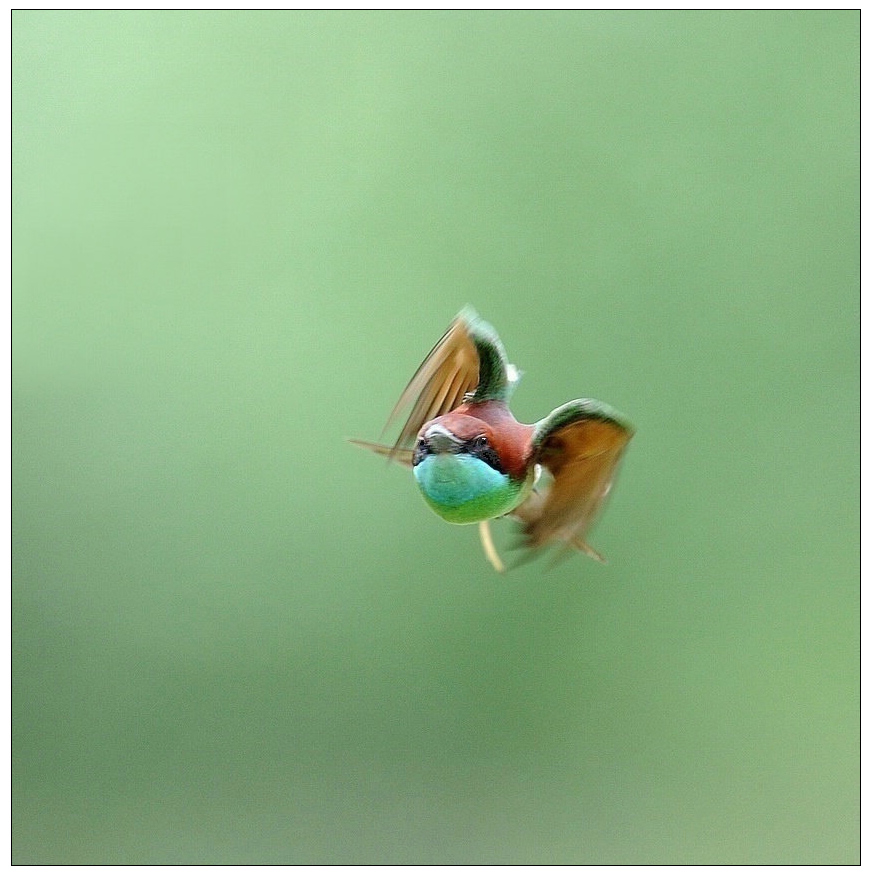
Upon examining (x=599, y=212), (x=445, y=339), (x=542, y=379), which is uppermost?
(x=599, y=212)

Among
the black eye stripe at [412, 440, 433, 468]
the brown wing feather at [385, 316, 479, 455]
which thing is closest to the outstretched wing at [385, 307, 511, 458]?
the brown wing feather at [385, 316, 479, 455]

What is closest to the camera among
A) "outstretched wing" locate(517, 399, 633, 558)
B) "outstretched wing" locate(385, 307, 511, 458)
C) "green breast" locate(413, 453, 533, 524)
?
"green breast" locate(413, 453, 533, 524)

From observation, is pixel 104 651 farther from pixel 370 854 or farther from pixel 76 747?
pixel 370 854

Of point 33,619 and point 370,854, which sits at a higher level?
point 33,619

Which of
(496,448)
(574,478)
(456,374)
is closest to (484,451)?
(496,448)

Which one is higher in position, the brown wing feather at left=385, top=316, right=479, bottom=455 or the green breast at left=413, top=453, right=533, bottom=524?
the brown wing feather at left=385, top=316, right=479, bottom=455

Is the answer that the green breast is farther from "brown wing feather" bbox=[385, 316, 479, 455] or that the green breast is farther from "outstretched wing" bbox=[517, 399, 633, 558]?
"brown wing feather" bbox=[385, 316, 479, 455]

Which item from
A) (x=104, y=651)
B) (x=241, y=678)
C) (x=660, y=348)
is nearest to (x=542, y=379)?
(x=660, y=348)

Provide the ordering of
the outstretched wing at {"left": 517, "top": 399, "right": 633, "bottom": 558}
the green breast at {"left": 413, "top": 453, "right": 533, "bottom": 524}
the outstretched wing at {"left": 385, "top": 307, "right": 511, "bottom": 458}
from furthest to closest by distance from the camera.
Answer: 1. the outstretched wing at {"left": 385, "top": 307, "right": 511, "bottom": 458}
2. the outstretched wing at {"left": 517, "top": 399, "right": 633, "bottom": 558}
3. the green breast at {"left": 413, "top": 453, "right": 533, "bottom": 524}
